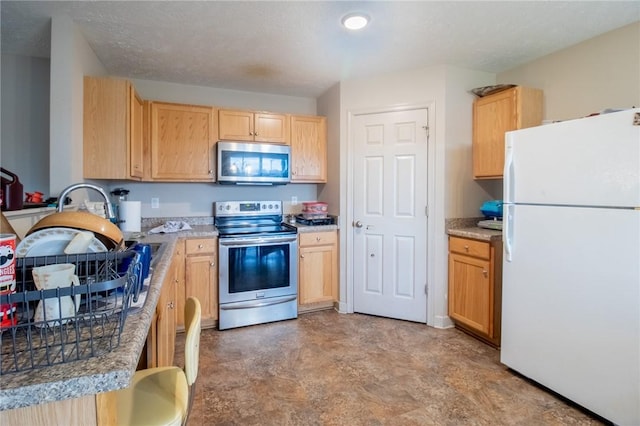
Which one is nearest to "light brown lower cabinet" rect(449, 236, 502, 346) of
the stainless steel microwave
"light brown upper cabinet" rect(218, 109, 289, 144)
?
the stainless steel microwave

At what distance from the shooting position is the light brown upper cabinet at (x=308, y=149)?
3.47 m

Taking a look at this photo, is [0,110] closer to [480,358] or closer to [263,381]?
[263,381]

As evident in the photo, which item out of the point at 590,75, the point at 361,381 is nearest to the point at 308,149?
the point at 361,381

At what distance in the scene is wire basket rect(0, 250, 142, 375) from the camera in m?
0.60

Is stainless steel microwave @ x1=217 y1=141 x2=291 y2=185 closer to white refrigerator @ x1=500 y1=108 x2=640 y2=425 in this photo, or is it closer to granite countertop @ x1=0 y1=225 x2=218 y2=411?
white refrigerator @ x1=500 y1=108 x2=640 y2=425

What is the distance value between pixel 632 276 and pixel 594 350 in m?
0.44

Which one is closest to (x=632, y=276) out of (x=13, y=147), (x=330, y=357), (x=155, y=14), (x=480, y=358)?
(x=480, y=358)

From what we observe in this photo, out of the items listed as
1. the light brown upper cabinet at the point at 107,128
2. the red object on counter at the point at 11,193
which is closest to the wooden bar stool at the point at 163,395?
the red object on counter at the point at 11,193

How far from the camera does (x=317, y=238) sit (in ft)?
10.7

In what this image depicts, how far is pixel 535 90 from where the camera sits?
105 inches

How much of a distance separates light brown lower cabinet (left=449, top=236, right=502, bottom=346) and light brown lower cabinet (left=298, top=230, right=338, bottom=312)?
1.12m

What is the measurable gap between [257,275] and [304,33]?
80.3 inches

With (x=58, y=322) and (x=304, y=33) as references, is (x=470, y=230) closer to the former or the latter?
(x=304, y=33)

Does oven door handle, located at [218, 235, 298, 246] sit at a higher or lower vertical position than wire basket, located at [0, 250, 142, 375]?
lower
